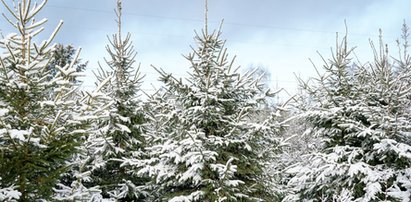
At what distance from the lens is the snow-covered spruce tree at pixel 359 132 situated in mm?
6750

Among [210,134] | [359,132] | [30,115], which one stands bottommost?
[30,115]

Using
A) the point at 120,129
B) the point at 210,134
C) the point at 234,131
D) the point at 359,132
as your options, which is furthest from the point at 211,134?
the point at 359,132

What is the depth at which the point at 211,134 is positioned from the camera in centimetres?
746

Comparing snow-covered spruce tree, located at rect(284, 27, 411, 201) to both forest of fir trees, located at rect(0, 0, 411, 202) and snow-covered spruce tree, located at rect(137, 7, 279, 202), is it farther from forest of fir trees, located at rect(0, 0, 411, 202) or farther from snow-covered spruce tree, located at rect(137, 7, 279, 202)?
snow-covered spruce tree, located at rect(137, 7, 279, 202)

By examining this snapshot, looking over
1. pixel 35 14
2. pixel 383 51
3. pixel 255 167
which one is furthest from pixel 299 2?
pixel 35 14

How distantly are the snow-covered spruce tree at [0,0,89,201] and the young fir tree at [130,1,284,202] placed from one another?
2582 mm

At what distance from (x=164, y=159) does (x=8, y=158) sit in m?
3.58

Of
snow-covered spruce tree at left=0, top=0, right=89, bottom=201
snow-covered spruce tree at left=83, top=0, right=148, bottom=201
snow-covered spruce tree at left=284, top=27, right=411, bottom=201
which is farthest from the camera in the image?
snow-covered spruce tree at left=83, top=0, right=148, bottom=201

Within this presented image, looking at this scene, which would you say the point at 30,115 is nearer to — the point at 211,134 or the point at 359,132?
the point at 211,134

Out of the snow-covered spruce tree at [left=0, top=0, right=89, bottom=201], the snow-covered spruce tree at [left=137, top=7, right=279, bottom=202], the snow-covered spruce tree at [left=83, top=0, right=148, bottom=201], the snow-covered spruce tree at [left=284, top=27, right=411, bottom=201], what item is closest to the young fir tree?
the snow-covered spruce tree at [left=137, top=7, right=279, bottom=202]

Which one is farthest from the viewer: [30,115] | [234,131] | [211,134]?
[211,134]

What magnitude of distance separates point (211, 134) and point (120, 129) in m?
2.16

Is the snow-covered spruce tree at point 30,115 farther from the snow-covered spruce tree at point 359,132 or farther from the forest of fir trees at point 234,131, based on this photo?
the snow-covered spruce tree at point 359,132

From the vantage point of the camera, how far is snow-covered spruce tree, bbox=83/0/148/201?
7.93 metres
